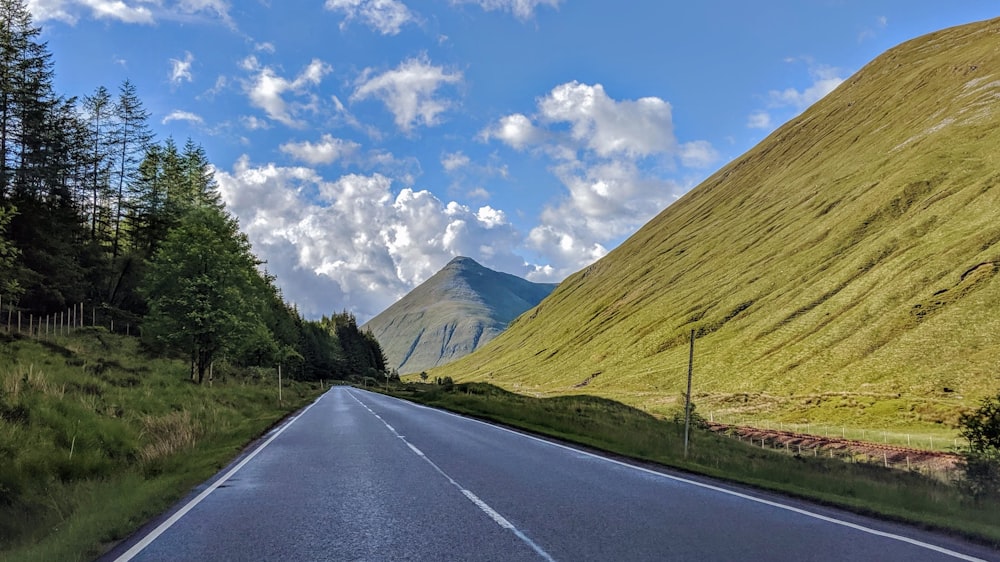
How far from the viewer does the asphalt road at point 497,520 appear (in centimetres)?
618

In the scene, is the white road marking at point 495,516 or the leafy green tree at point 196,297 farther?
the leafy green tree at point 196,297

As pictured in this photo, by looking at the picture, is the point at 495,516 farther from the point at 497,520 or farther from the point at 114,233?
the point at 114,233

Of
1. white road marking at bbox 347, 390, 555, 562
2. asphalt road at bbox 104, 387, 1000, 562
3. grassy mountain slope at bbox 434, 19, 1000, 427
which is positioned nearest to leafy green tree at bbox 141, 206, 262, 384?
asphalt road at bbox 104, 387, 1000, 562

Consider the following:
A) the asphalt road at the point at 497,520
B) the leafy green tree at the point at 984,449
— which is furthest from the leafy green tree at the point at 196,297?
the leafy green tree at the point at 984,449

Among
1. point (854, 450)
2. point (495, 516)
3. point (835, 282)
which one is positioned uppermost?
point (835, 282)

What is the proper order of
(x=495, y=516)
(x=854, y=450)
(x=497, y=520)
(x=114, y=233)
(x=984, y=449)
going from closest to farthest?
1. (x=497, y=520)
2. (x=495, y=516)
3. (x=984, y=449)
4. (x=854, y=450)
5. (x=114, y=233)

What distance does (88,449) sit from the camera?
40.9 ft

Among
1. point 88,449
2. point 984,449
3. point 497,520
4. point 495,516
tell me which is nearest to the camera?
point 497,520

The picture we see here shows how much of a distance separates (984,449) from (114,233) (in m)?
74.7

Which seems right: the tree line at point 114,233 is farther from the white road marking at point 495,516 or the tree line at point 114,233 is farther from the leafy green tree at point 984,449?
the leafy green tree at point 984,449

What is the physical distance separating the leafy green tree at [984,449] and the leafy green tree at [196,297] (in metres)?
36.6

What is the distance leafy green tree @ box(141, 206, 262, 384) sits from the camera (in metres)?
32.3

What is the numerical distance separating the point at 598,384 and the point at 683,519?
108 metres

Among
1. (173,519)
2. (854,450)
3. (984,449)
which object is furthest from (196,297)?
(854,450)
